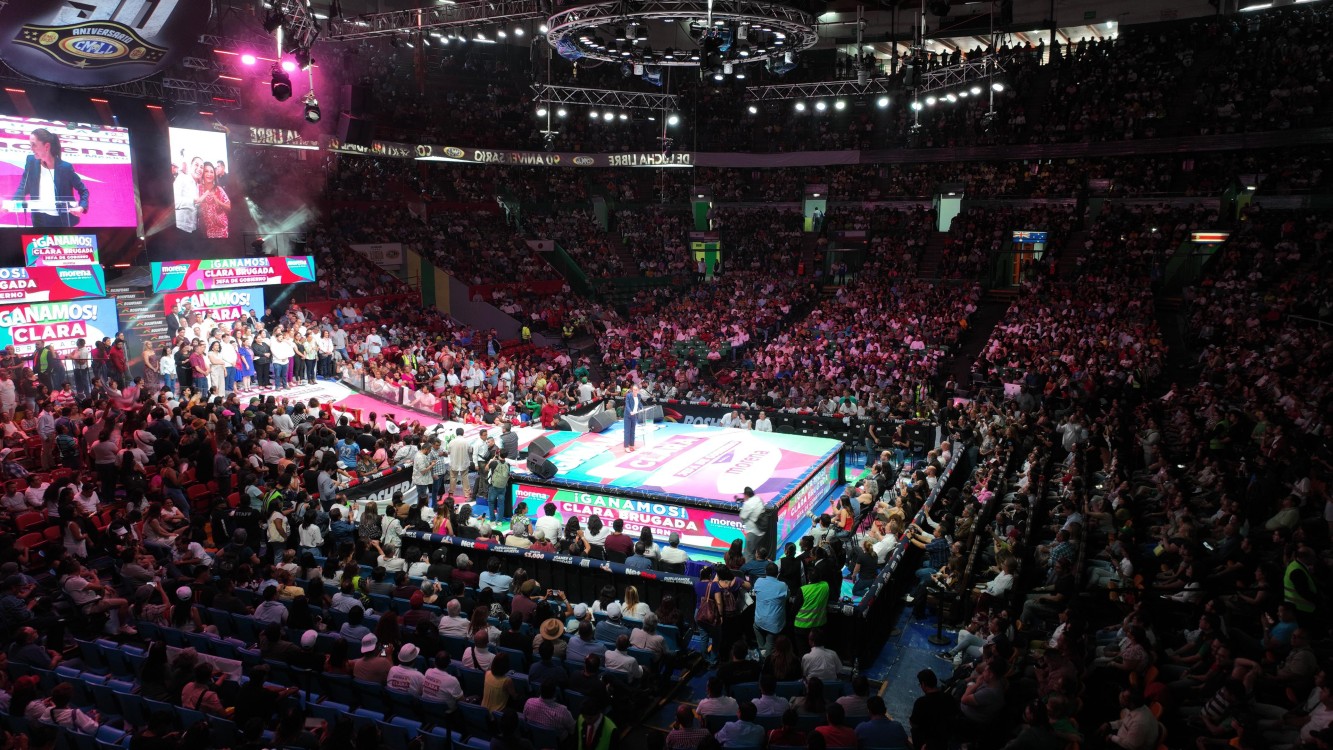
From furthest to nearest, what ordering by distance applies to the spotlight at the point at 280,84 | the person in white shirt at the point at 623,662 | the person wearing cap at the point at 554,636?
the spotlight at the point at 280,84
the person wearing cap at the point at 554,636
the person in white shirt at the point at 623,662

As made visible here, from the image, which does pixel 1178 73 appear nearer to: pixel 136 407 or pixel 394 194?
pixel 394 194

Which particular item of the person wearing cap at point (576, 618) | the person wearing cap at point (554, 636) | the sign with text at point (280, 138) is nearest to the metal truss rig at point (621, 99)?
the sign with text at point (280, 138)

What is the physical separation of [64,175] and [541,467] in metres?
12.0

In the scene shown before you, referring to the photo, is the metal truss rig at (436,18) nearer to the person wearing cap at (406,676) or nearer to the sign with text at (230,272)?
the sign with text at (230,272)

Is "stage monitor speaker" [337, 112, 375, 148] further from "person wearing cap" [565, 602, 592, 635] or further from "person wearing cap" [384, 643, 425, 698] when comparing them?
"person wearing cap" [384, 643, 425, 698]

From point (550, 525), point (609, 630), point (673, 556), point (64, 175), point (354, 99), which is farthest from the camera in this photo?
point (354, 99)

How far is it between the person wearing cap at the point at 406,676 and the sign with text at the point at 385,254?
21.9m

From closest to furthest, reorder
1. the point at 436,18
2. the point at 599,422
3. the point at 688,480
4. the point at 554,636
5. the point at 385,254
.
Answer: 1. the point at 554,636
2. the point at 688,480
3. the point at 599,422
4. the point at 436,18
5. the point at 385,254

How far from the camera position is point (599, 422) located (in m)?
16.8

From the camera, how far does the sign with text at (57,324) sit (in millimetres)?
15680

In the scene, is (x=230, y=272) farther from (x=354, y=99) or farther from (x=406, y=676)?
(x=406, y=676)

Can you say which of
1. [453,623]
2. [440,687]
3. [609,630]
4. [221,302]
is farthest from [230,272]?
[440,687]

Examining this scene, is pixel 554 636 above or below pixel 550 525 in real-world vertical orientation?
above

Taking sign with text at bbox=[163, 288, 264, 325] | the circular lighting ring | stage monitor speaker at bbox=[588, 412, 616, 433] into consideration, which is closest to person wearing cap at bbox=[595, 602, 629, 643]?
stage monitor speaker at bbox=[588, 412, 616, 433]
